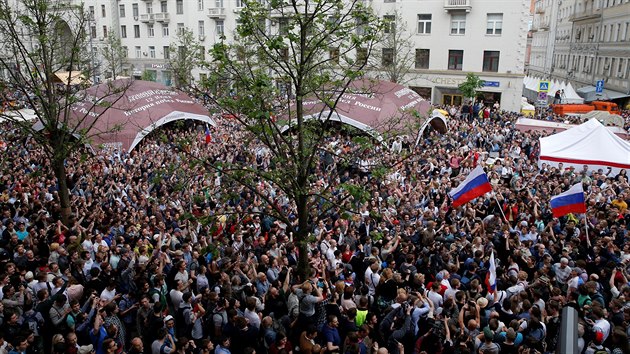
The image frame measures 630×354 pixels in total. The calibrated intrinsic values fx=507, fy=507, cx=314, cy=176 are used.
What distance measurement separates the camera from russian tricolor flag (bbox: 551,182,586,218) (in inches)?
462

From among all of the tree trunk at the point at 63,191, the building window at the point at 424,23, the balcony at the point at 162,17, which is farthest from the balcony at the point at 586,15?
the tree trunk at the point at 63,191

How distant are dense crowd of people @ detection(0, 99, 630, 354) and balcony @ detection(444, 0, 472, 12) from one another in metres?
27.3

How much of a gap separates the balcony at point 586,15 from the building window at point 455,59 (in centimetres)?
1743

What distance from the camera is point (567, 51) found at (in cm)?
5947

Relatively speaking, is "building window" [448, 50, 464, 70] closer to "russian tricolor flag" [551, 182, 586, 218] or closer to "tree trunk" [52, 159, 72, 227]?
"russian tricolor flag" [551, 182, 586, 218]

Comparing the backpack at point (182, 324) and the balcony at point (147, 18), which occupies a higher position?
the balcony at point (147, 18)

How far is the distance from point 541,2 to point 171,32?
181 ft

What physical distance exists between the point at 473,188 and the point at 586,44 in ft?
158

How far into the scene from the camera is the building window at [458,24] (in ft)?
130

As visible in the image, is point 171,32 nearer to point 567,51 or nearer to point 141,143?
point 141,143

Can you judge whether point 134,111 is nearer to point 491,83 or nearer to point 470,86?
point 470,86

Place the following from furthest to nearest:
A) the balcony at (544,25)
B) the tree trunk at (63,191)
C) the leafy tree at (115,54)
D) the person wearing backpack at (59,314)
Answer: the balcony at (544,25) → the leafy tree at (115,54) → the tree trunk at (63,191) → the person wearing backpack at (59,314)

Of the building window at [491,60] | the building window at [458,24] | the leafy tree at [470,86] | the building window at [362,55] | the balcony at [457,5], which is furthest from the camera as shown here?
the building window at [458,24]

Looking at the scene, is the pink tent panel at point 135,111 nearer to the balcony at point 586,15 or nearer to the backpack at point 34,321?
the backpack at point 34,321
